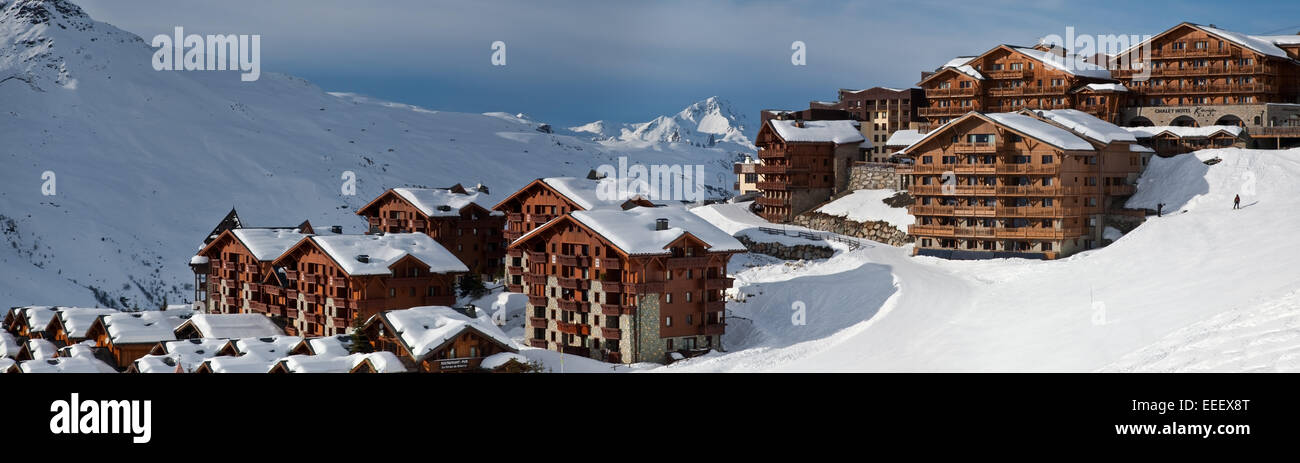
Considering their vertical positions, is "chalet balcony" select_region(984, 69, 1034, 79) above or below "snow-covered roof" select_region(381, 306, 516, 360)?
above

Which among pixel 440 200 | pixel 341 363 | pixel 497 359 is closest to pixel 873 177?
pixel 440 200

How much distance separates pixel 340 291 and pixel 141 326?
12.1 m

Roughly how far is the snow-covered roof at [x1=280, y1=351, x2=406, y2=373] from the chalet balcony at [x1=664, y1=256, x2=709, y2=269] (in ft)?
53.0

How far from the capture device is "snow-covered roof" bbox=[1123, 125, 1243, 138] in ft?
284

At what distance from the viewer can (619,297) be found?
67.7m

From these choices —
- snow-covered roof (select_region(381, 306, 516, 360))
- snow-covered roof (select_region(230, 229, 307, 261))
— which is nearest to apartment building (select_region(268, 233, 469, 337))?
snow-covered roof (select_region(230, 229, 307, 261))

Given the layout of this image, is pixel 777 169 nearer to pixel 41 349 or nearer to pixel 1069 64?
pixel 1069 64

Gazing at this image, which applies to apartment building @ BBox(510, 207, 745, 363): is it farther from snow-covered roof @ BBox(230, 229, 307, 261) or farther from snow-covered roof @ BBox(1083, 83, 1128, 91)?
snow-covered roof @ BBox(1083, 83, 1128, 91)

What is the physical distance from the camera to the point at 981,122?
8000 cm

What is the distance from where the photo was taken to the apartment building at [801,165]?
325 ft

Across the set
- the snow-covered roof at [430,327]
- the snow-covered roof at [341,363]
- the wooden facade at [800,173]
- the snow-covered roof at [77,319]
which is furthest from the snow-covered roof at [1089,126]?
the snow-covered roof at [77,319]
